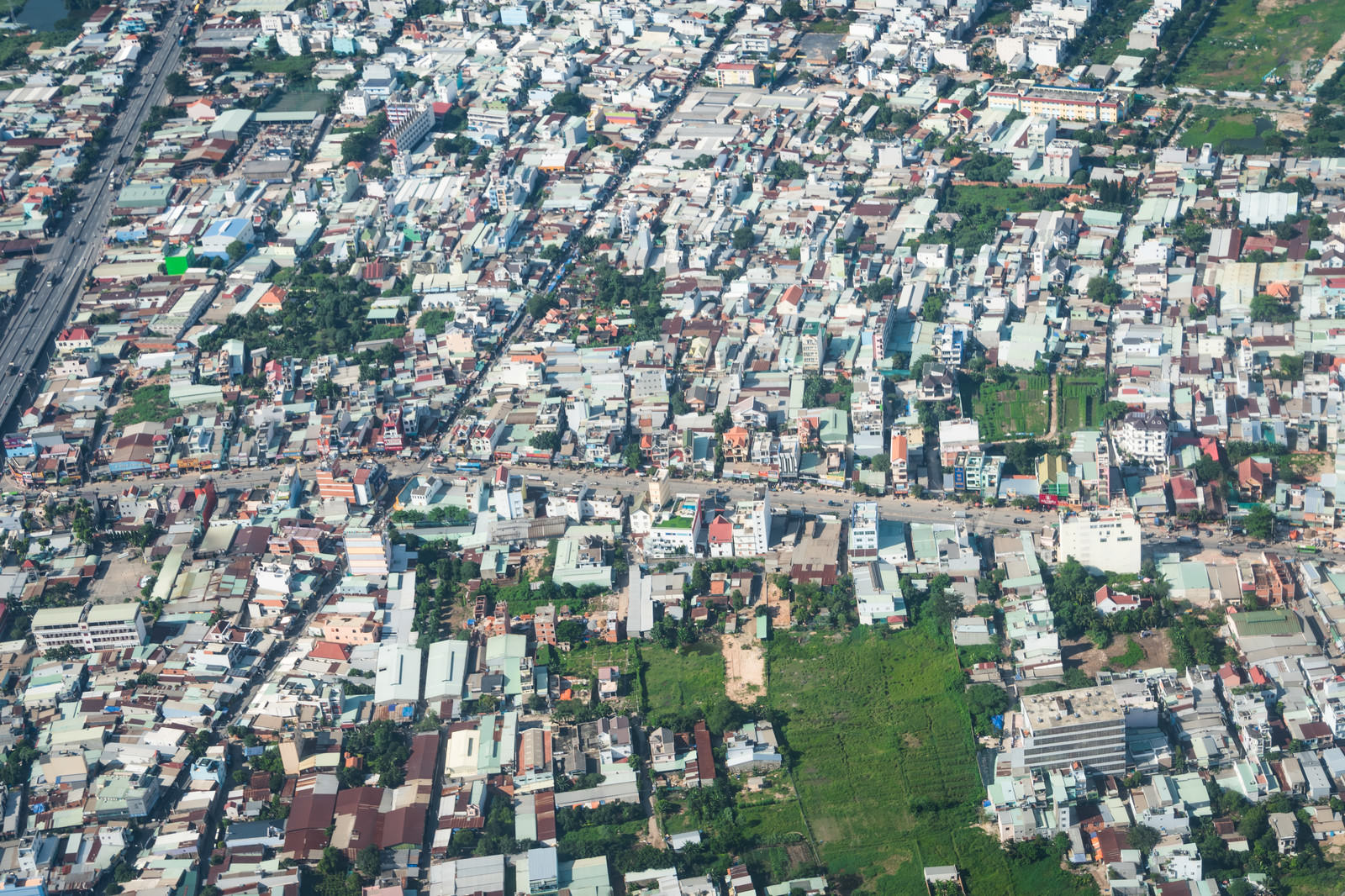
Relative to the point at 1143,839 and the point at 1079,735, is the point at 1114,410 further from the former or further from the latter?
the point at 1143,839

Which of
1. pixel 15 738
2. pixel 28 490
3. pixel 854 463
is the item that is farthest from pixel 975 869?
pixel 28 490

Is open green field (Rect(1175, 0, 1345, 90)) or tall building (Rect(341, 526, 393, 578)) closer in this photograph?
tall building (Rect(341, 526, 393, 578))

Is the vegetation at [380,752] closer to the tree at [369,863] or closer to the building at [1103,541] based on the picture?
the tree at [369,863]

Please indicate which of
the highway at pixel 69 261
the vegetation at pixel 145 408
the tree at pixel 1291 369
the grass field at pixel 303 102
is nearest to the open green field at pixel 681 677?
the vegetation at pixel 145 408

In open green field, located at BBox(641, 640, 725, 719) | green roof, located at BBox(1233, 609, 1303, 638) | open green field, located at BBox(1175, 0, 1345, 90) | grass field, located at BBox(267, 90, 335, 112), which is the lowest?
grass field, located at BBox(267, 90, 335, 112)

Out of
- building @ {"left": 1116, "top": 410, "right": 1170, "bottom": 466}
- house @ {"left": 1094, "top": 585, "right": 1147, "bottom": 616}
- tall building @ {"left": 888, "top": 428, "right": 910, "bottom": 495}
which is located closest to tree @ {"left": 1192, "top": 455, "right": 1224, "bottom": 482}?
building @ {"left": 1116, "top": 410, "right": 1170, "bottom": 466}

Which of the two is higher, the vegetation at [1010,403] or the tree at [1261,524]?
the tree at [1261,524]

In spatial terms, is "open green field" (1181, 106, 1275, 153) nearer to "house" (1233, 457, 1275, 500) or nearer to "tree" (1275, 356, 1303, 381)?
"tree" (1275, 356, 1303, 381)
